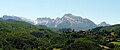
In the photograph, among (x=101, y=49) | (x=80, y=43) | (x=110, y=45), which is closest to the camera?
(x=101, y=49)

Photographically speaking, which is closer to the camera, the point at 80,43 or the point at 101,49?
the point at 101,49

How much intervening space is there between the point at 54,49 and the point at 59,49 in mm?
3011

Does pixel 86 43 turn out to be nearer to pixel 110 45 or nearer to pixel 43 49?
pixel 110 45

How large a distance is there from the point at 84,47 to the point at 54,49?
1813cm

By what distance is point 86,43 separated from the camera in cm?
16725

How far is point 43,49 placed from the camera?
178875 millimetres

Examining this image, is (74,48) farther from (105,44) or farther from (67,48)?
(105,44)

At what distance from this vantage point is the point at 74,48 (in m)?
162

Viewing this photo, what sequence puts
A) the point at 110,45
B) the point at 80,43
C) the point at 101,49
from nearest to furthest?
the point at 101,49, the point at 110,45, the point at 80,43

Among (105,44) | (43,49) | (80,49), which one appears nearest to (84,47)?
(80,49)

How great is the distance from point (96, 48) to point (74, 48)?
620 inches

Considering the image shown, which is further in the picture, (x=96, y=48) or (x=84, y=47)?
(x=84, y=47)

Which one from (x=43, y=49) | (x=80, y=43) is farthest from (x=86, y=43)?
(x=43, y=49)

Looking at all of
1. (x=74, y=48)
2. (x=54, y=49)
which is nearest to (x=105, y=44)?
(x=74, y=48)
